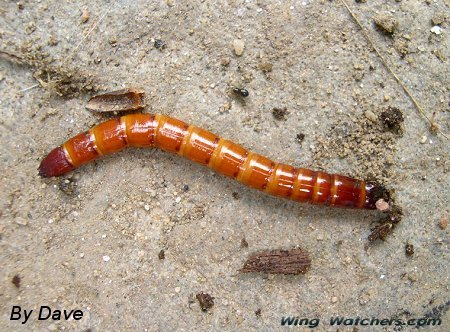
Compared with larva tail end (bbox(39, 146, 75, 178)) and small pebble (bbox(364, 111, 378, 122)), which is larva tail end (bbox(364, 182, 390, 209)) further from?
larva tail end (bbox(39, 146, 75, 178))

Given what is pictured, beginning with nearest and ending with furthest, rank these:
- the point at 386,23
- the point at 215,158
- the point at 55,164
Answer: the point at 215,158, the point at 55,164, the point at 386,23

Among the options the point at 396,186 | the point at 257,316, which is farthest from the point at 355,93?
the point at 257,316

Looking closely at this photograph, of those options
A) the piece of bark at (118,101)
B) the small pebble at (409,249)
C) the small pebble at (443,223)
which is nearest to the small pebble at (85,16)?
the piece of bark at (118,101)

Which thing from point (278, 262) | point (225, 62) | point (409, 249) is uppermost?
point (225, 62)

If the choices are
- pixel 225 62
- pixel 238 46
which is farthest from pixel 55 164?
pixel 238 46

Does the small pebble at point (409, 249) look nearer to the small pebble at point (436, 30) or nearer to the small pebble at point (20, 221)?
the small pebble at point (436, 30)

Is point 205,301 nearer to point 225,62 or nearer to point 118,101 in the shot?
point 118,101

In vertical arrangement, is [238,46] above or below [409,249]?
above
